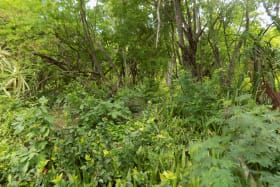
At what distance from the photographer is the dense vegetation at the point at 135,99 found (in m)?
1.55

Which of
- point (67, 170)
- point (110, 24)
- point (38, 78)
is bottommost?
point (67, 170)

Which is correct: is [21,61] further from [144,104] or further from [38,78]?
[144,104]

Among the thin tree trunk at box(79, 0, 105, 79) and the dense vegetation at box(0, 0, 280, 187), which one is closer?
the dense vegetation at box(0, 0, 280, 187)

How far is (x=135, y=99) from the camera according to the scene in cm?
335

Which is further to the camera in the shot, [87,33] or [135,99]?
[87,33]

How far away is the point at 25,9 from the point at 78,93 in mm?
1366

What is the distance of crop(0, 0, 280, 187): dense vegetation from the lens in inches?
61.1

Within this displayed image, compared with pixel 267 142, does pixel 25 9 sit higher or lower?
higher

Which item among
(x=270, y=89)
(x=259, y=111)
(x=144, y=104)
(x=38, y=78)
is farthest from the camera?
(x=38, y=78)

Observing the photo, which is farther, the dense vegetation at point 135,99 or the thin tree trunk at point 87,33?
the thin tree trunk at point 87,33

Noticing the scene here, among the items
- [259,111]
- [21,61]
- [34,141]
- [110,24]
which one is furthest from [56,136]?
[110,24]

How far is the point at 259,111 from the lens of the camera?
1.62 metres

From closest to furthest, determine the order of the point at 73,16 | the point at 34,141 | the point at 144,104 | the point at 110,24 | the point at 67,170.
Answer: the point at 67,170 < the point at 34,141 < the point at 144,104 < the point at 73,16 < the point at 110,24

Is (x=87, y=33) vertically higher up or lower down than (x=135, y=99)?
higher up
